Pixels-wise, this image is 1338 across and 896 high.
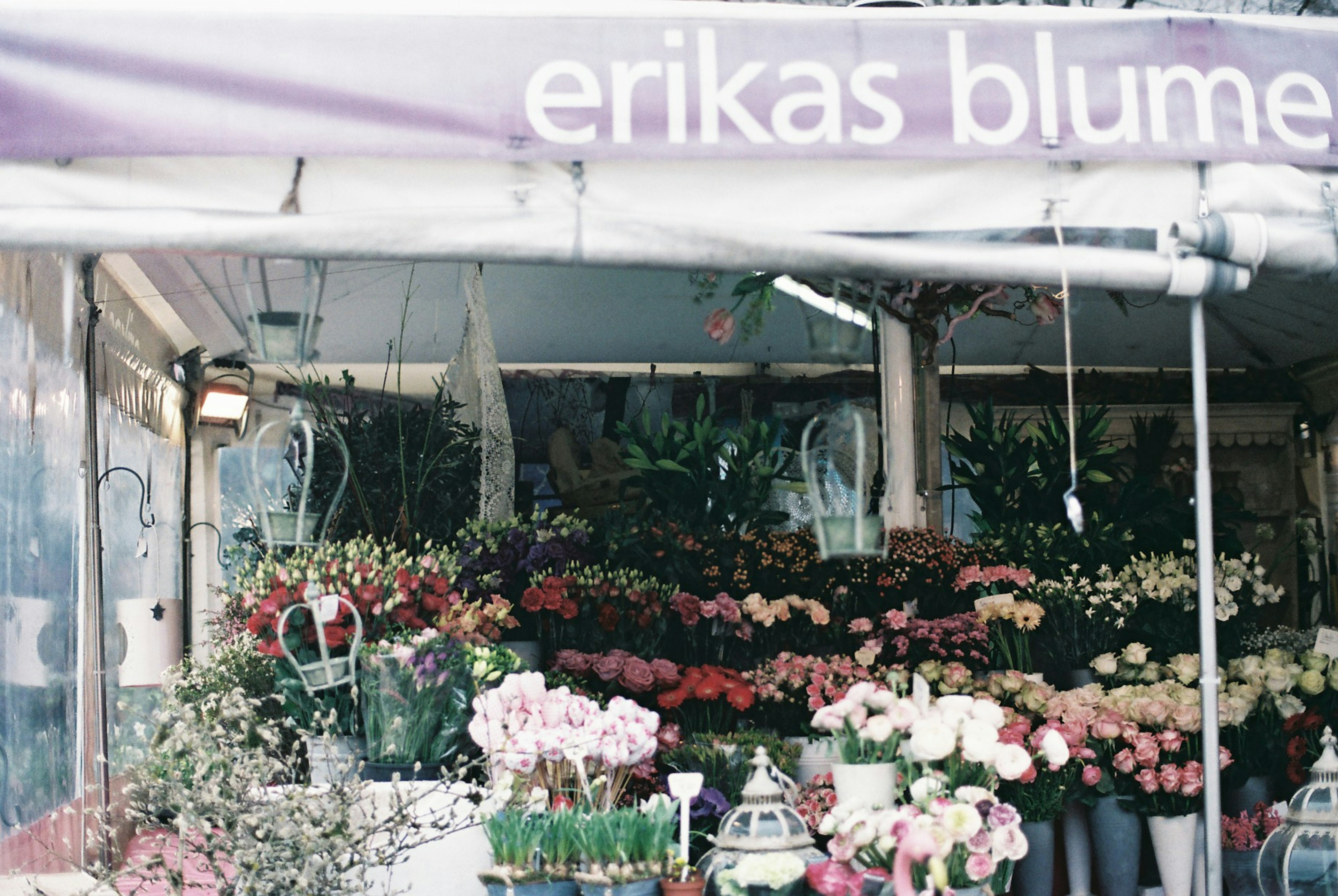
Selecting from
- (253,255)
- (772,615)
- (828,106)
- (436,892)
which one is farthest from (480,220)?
(772,615)

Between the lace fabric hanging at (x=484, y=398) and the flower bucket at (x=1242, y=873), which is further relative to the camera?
the lace fabric hanging at (x=484, y=398)

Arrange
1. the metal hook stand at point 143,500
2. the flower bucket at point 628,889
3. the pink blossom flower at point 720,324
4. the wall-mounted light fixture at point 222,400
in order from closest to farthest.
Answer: the flower bucket at point 628,889
the pink blossom flower at point 720,324
the metal hook stand at point 143,500
the wall-mounted light fixture at point 222,400

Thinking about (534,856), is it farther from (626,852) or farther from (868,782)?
(868,782)

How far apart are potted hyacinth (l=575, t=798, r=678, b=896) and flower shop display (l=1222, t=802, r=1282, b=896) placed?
1.78 metres

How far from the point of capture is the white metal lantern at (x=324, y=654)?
2961 mm

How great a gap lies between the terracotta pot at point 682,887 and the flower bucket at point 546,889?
0.60ft

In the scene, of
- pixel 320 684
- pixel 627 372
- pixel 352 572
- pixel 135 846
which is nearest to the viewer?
pixel 320 684

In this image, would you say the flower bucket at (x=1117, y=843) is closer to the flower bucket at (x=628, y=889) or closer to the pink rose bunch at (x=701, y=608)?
the pink rose bunch at (x=701, y=608)

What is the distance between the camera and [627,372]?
6324 mm

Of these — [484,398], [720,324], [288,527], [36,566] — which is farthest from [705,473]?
[36,566]

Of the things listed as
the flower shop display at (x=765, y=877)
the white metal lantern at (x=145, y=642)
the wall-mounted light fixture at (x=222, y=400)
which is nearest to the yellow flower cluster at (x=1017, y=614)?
the flower shop display at (x=765, y=877)

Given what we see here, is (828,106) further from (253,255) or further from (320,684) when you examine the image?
(320,684)

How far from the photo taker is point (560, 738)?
288 centimetres

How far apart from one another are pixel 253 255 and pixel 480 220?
17.0 inches
